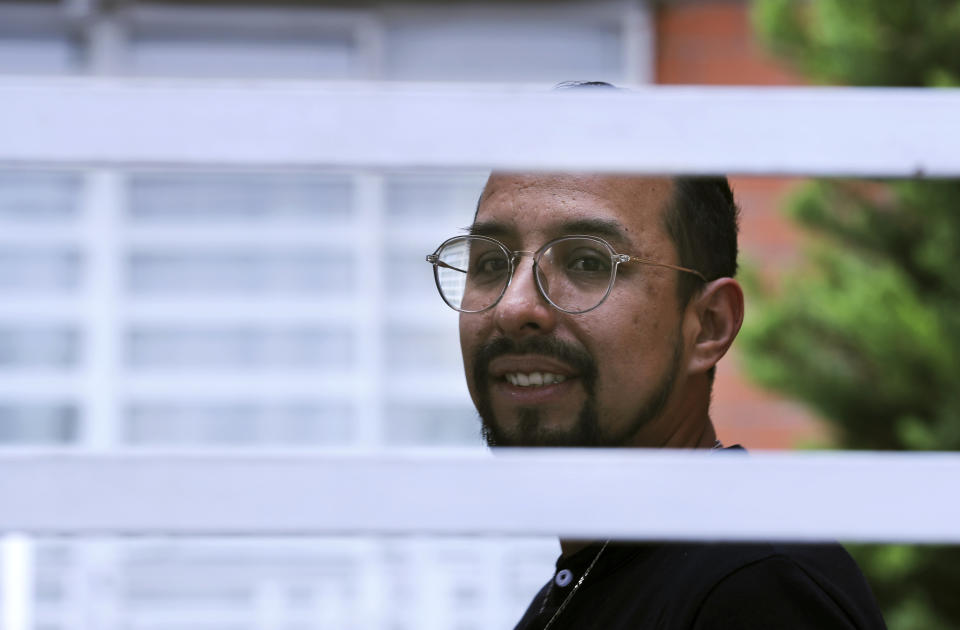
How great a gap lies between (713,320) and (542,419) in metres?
0.24

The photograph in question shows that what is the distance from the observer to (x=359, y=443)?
14.6ft

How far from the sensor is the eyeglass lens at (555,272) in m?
1.04

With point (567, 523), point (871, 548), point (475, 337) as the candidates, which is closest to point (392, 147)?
point (567, 523)

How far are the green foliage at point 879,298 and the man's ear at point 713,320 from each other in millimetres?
1963

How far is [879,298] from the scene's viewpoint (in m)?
3.00

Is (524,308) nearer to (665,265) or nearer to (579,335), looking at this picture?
(579,335)

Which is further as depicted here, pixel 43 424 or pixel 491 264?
pixel 43 424

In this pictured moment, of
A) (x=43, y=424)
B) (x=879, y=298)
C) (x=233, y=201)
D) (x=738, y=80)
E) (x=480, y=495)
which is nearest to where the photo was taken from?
(x=480, y=495)

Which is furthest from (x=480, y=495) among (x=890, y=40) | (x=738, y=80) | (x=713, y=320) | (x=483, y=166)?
(x=738, y=80)

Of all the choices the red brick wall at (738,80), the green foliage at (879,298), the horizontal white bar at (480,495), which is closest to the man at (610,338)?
the horizontal white bar at (480,495)

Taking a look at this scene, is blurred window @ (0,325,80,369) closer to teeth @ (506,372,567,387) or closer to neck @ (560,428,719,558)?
neck @ (560,428,719,558)

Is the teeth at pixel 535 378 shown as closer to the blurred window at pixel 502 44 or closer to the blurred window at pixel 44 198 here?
the blurred window at pixel 502 44

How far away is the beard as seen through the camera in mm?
1038

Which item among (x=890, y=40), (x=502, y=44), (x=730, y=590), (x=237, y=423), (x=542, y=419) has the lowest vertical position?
(x=237, y=423)
